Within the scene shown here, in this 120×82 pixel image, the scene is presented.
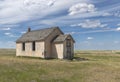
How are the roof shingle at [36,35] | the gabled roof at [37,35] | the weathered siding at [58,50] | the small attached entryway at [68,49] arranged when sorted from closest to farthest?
the weathered siding at [58,50], the small attached entryway at [68,49], the gabled roof at [37,35], the roof shingle at [36,35]

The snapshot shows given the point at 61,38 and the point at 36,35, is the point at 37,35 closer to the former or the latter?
the point at 36,35

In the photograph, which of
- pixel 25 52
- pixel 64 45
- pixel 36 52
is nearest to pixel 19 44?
pixel 25 52

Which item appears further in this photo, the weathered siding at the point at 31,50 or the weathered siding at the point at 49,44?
the weathered siding at the point at 31,50

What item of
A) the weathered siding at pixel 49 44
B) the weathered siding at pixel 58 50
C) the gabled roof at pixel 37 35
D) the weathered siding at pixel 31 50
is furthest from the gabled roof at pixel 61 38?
the weathered siding at pixel 31 50

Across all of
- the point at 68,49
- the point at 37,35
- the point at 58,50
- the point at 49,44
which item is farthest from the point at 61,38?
the point at 37,35

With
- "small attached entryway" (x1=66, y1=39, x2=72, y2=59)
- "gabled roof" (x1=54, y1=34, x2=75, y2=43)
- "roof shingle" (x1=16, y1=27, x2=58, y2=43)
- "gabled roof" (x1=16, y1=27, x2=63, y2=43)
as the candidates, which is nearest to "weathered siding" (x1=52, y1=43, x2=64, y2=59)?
"gabled roof" (x1=54, y1=34, x2=75, y2=43)

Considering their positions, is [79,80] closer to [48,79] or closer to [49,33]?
[48,79]

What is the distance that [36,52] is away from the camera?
52.7 m

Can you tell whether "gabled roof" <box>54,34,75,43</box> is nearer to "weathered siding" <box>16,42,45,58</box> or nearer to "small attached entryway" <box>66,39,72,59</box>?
"small attached entryway" <box>66,39,72,59</box>

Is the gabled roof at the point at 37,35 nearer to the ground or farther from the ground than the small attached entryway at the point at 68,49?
farther from the ground

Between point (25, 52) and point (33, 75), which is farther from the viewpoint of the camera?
point (25, 52)

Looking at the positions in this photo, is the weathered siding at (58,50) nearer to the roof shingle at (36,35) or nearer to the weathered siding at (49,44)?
the weathered siding at (49,44)

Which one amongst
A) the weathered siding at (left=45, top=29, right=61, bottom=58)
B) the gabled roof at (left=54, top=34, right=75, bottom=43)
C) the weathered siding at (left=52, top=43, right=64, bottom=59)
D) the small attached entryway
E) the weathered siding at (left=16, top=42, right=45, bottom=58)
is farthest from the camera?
the weathered siding at (left=16, top=42, right=45, bottom=58)

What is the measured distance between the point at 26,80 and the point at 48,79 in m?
2.14
